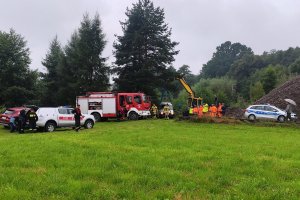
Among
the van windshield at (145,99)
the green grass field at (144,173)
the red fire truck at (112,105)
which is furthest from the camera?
the van windshield at (145,99)

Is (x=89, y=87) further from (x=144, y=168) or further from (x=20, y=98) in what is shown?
(x=144, y=168)

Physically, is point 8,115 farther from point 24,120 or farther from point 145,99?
point 145,99

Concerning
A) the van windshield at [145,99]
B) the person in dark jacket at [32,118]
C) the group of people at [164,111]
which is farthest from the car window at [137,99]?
the person in dark jacket at [32,118]

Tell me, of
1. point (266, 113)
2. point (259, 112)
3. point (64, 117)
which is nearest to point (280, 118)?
point (266, 113)

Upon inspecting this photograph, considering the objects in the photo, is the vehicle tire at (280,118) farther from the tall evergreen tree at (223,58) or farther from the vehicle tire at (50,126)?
the tall evergreen tree at (223,58)

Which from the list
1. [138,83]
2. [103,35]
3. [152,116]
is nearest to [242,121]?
[152,116]

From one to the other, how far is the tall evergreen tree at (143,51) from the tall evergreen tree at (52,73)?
9.01 m

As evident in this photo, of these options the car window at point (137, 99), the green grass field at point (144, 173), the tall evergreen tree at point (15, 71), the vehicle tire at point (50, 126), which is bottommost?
the green grass field at point (144, 173)

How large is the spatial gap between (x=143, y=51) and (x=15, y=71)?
1425cm

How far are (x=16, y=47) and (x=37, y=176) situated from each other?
35963 mm

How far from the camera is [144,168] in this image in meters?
9.73

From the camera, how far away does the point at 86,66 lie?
1831 inches

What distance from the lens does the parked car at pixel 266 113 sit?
3542 centimetres

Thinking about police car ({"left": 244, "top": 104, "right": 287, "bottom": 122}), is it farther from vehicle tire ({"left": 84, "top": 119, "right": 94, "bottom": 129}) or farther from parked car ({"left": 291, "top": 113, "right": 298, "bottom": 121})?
vehicle tire ({"left": 84, "top": 119, "right": 94, "bottom": 129})
